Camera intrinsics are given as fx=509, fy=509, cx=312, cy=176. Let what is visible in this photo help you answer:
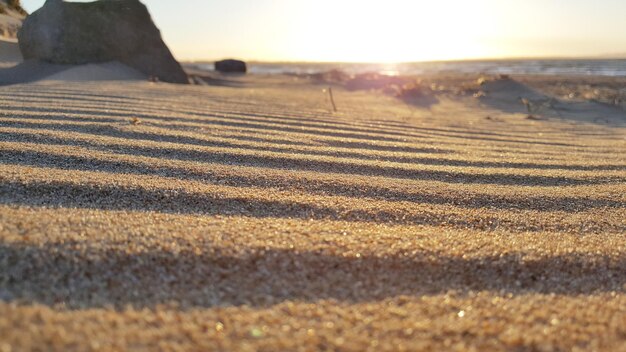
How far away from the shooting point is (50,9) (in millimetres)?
5586

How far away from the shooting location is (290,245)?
991mm

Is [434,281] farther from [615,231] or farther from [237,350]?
[615,231]

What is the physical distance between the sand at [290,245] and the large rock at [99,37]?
3839mm


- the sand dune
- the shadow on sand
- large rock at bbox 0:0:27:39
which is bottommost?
the shadow on sand

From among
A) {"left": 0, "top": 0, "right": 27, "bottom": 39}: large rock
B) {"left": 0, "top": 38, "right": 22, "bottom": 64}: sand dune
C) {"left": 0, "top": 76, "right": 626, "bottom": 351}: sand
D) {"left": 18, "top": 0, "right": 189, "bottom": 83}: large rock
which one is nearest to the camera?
{"left": 0, "top": 76, "right": 626, "bottom": 351}: sand

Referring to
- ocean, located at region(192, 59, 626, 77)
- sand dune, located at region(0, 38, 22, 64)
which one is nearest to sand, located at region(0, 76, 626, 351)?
sand dune, located at region(0, 38, 22, 64)

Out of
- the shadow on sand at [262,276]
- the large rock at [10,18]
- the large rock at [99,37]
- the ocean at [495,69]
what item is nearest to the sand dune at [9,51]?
the large rock at [10,18]

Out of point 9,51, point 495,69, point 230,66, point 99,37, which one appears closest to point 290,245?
point 99,37

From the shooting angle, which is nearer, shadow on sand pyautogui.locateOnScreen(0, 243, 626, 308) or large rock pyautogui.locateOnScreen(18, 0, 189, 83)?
shadow on sand pyautogui.locateOnScreen(0, 243, 626, 308)

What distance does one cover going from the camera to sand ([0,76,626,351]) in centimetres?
71

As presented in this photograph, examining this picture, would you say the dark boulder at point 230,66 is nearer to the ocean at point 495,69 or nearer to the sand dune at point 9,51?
the ocean at point 495,69

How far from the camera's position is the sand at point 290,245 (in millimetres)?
705

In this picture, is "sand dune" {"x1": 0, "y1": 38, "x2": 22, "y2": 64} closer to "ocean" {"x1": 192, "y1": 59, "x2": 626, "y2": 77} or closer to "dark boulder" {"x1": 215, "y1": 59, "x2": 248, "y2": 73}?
"dark boulder" {"x1": 215, "y1": 59, "x2": 248, "y2": 73}

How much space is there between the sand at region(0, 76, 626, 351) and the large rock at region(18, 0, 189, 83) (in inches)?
151
